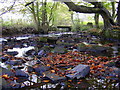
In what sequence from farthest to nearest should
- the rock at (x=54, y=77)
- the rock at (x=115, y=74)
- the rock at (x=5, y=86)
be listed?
1. the rock at (x=115, y=74)
2. the rock at (x=54, y=77)
3. the rock at (x=5, y=86)

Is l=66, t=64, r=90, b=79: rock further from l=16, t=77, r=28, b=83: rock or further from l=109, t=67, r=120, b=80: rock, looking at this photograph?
l=16, t=77, r=28, b=83: rock

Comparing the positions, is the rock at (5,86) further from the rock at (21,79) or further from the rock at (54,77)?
the rock at (54,77)

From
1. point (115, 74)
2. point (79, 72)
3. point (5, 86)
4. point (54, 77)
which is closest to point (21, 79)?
point (5, 86)

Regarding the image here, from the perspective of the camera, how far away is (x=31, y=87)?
2.72 m

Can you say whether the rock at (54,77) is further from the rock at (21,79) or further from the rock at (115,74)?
the rock at (115,74)

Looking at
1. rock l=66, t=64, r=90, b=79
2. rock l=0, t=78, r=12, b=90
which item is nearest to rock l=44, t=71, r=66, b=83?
rock l=66, t=64, r=90, b=79

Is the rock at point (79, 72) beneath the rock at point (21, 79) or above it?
above

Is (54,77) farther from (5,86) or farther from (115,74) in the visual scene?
(115,74)

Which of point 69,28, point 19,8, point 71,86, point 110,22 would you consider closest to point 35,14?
point 19,8

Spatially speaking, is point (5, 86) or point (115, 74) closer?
point (5, 86)

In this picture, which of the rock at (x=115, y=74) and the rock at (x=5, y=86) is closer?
the rock at (x=5, y=86)

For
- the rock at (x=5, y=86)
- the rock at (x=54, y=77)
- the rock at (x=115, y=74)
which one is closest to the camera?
the rock at (x=5, y=86)

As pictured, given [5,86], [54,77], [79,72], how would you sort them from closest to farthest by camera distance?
[5,86]
[54,77]
[79,72]

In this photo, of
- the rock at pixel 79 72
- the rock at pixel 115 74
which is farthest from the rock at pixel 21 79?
the rock at pixel 115 74
